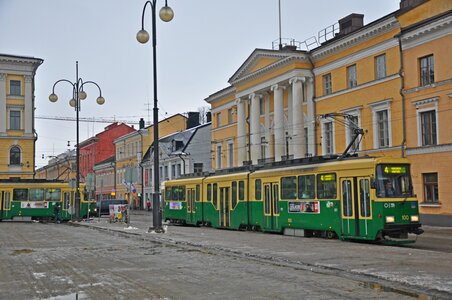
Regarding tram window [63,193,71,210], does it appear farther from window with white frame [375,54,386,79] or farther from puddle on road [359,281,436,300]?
puddle on road [359,281,436,300]

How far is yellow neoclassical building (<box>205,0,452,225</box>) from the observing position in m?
32.6

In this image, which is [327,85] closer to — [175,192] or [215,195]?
[175,192]

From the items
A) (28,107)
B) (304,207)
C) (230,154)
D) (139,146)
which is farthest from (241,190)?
(139,146)

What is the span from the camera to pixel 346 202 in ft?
68.1

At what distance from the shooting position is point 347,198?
20.7 m

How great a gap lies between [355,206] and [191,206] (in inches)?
624

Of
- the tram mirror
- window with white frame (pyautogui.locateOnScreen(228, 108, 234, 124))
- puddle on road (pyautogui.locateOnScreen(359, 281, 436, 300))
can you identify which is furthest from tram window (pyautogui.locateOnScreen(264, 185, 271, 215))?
window with white frame (pyautogui.locateOnScreen(228, 108, 234, 124))

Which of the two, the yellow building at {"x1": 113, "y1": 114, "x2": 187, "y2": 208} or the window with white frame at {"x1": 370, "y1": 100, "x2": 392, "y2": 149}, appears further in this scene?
the yellow building at {"x1": 113, "y1": 114, "x2": 187, "y2": 208}

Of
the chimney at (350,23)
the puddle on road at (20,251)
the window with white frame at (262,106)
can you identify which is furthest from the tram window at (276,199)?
the window with white frame at (262,106)

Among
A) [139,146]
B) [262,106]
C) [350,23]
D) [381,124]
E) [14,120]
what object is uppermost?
[350,23]

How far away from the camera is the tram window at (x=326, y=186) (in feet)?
70.5

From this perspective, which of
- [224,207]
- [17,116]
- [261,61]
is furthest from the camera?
[17,116]

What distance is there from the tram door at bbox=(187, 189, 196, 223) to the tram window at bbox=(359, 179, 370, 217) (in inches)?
616

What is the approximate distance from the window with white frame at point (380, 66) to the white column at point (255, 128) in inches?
592
